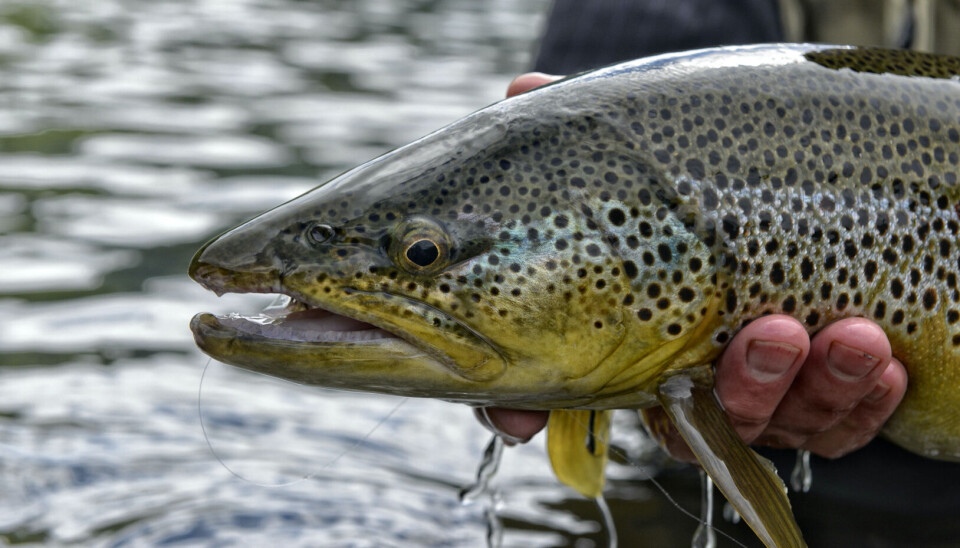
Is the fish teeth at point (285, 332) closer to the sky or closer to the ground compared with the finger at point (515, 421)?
closer to the sky

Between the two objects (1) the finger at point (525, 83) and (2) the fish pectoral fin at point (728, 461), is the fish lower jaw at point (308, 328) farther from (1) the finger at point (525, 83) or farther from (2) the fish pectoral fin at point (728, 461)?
(1) the finger at point (525, 83)

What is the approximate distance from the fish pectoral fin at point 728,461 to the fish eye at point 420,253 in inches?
22.2

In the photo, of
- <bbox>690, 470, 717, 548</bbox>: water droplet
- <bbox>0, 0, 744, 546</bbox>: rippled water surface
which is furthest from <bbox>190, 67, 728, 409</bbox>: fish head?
<bbox>0, 0, 744, 546</bbox>: rippled water surface

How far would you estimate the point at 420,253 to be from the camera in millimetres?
2211

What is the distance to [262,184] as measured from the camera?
7.30 meters

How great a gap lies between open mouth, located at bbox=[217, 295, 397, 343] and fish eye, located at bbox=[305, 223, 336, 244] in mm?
151

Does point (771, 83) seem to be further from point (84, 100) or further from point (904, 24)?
point (84, 100)

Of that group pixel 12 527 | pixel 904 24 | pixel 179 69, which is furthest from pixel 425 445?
pixel 179 69

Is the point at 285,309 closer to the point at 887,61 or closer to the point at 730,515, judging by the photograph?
the point at 887,61

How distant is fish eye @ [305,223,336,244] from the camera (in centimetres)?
222

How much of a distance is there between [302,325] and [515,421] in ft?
2.63

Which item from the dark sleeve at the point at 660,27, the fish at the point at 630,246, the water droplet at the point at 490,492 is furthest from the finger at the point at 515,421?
the dark sleeve at the point at 660,27

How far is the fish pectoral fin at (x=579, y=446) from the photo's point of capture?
2.89m

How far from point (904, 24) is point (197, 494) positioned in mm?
2789
